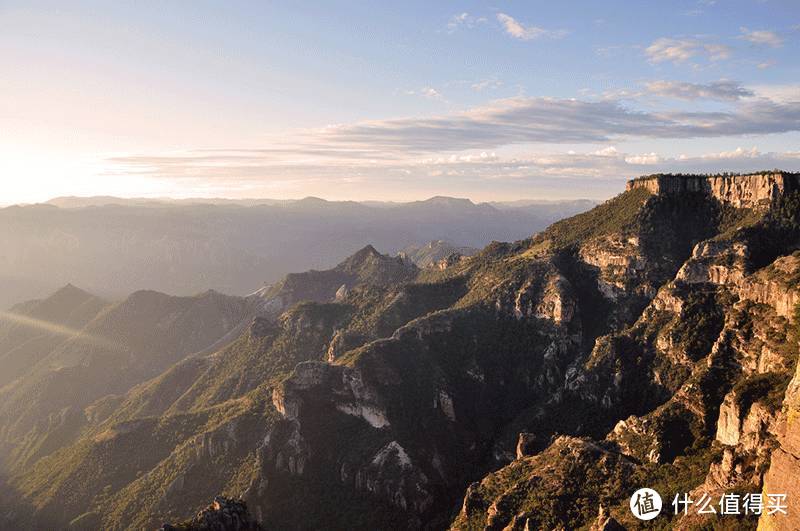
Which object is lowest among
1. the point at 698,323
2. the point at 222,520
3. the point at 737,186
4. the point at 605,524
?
the point at 222,520

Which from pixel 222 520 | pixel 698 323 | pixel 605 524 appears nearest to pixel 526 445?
pixel 605 524

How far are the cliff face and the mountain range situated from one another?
0.56 metres

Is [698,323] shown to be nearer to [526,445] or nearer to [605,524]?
[526,445]

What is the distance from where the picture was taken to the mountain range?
328 feet

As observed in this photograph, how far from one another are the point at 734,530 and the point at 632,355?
8537cm

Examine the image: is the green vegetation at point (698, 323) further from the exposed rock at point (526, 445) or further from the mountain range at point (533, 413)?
the exposed rock at point (526, 445)

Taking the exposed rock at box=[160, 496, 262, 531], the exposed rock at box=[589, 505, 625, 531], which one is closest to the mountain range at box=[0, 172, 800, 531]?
the exposed rock at box=[589, 505, 625, 531]

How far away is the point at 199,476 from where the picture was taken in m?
152

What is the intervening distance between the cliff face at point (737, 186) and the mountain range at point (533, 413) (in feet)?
1.84

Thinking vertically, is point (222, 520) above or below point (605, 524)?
below

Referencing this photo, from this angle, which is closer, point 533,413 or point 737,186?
point 533,413

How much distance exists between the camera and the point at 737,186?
175 meters

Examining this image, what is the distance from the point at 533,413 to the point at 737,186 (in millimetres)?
101718

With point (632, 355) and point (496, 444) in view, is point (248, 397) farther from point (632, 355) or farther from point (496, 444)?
point (632, 355)
